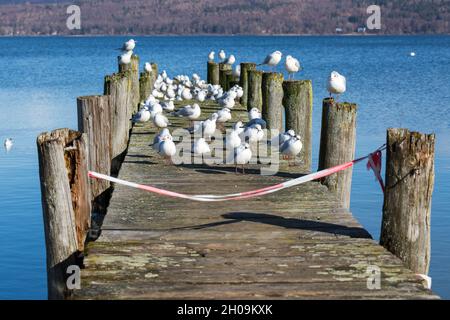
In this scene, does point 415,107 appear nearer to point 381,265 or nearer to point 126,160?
point 126,160

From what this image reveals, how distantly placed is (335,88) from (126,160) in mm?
3534

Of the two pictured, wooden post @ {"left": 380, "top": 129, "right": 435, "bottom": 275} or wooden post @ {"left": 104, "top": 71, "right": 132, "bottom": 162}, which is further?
A: wooden post @ {"left": 104, "top": 71, "right": 132, "bottom": 162}

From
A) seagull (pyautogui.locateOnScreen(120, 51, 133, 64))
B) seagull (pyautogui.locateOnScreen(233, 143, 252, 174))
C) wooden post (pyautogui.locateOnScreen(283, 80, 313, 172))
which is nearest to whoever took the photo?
seagull (pyautogui.locateOnScreen(233, 143, 252, 174))

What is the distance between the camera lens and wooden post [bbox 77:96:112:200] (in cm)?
962

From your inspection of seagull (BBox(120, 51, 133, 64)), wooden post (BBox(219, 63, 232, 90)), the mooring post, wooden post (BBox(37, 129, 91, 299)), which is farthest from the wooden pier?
wooden post (BBox(219, 63, 232, 90))

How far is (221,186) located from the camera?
9758mm

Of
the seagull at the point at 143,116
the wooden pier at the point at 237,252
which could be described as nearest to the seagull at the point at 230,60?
the seagull at the point at 143,116

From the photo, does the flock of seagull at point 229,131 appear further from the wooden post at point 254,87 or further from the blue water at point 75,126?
the blue water at point 75,126

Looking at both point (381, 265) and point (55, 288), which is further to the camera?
point (55, 288)

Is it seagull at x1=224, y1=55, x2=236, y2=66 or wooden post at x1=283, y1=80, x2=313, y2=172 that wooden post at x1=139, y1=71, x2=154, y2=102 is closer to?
seagull at x1=224, y1=55, x2=236, y2=66

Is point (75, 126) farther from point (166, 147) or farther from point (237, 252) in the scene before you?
point (237, 252)

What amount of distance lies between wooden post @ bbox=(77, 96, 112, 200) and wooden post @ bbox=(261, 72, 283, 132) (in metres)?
5.31

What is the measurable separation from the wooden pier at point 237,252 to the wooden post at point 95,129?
477mm

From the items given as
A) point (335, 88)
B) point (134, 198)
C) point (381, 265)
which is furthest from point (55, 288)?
point (335, 88)
